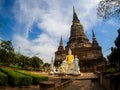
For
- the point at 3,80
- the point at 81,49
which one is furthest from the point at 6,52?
the point at 3,80

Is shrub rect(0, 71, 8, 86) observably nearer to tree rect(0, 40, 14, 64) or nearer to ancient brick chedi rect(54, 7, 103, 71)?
tree rect(0, 40, 14, 64)

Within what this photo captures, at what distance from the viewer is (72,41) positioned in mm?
72938

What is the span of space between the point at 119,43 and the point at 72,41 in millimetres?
37988

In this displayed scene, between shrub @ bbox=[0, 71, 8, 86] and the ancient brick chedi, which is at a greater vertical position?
the ancient brick chedi

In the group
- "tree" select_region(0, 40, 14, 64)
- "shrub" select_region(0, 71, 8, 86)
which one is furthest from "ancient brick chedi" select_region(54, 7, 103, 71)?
"shrub" select_region(0, 71, 8, 86)

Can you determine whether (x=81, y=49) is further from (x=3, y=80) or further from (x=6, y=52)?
(x=3, y=80)

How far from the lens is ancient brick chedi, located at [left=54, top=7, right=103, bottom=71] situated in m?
64.3

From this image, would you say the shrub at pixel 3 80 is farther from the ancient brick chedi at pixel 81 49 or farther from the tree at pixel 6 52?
the ancient brick chedi at pixel 81 49

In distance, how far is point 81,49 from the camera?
223 feet

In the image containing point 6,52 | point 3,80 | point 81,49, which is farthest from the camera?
point 81,49

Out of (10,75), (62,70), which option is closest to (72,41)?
(62,70)

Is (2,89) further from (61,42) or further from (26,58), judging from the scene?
(61,42)

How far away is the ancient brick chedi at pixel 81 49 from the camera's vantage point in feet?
211

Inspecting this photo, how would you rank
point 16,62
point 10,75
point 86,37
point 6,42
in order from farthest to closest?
point 86,37 → point 16,62 → point 6,42 → point 10,75
